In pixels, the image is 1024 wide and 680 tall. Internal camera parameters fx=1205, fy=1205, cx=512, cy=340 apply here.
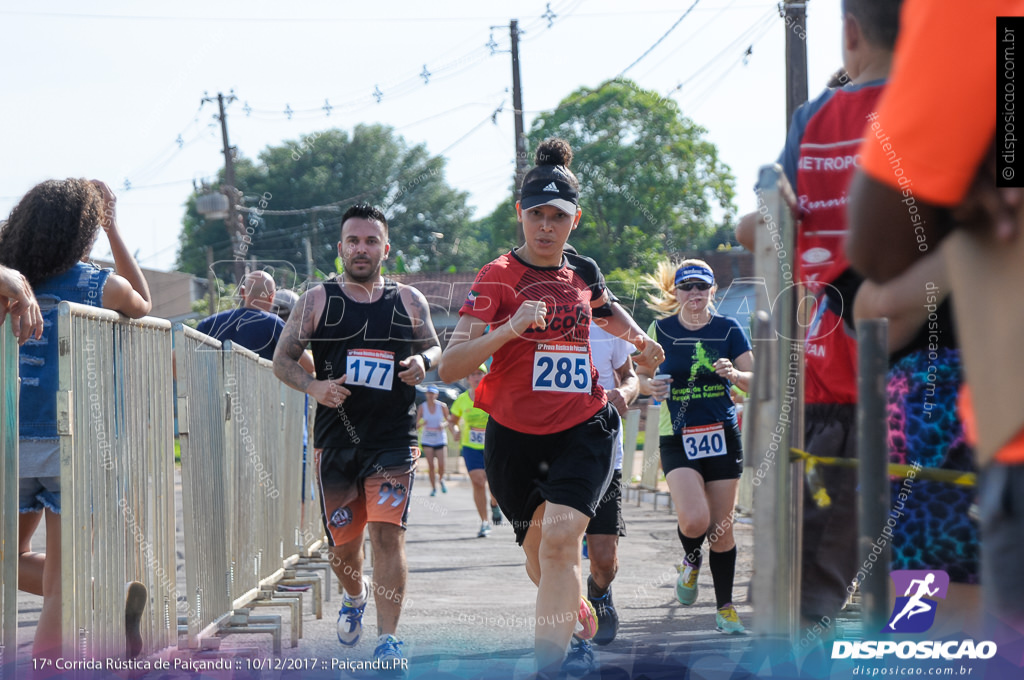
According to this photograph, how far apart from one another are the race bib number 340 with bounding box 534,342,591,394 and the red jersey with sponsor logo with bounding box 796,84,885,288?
257 cm

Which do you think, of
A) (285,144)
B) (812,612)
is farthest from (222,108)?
(812,612)

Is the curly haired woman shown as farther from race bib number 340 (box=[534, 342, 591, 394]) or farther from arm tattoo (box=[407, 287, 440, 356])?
arm tattoo (box=[407, 287, 440, 356])

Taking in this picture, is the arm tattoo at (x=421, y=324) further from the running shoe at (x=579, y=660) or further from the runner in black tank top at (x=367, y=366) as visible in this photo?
the running shoe at (x=579, y=660)

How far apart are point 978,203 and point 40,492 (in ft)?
12.5

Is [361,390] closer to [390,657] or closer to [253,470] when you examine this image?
[253,470]

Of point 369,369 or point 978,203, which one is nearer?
point 978,203

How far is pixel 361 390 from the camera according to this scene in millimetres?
6473

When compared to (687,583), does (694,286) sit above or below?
above

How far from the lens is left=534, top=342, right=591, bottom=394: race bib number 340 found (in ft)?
17.6

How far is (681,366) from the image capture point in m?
7.75

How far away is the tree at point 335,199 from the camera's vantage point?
72875 mm

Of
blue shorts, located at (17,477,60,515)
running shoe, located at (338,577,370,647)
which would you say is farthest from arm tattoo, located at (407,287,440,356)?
blue shorts, located at (17,477,60,515)

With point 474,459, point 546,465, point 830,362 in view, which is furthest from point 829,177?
point 474,459

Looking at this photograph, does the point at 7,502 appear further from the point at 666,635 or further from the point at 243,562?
the point at 666,635
